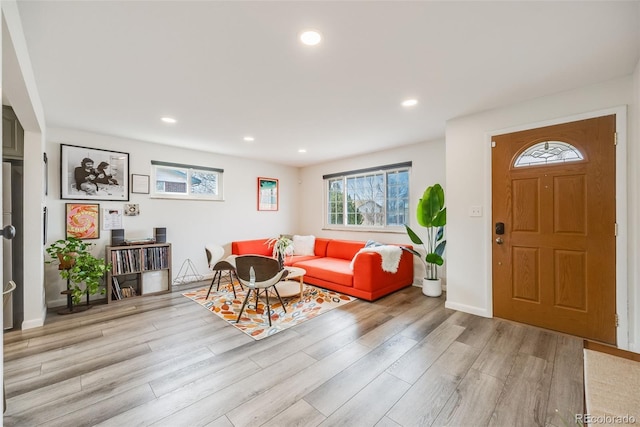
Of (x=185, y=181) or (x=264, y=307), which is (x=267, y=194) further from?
(x=264, y=307)

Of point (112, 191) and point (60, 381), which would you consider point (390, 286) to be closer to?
point (60, 381)

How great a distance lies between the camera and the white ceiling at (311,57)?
1.58 metres

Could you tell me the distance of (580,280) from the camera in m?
2.55

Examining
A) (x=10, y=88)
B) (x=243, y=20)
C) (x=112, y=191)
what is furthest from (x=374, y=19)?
(x=112, y=191)

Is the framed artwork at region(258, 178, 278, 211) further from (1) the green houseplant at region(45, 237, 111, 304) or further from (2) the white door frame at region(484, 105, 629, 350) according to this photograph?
(2) the white door frame at region(484, 105, 629, 350)

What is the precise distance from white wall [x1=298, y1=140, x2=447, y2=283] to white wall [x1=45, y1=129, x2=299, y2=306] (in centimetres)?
34

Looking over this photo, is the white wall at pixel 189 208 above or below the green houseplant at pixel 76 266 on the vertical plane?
above

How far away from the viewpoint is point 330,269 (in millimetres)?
4168

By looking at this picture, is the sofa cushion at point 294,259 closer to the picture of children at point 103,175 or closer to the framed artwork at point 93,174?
the framed artwork at point 93,174

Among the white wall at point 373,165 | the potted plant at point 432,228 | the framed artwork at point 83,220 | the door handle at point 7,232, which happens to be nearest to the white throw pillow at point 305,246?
the white wall at point 373,165

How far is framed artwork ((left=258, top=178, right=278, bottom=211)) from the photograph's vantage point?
18.6 ft

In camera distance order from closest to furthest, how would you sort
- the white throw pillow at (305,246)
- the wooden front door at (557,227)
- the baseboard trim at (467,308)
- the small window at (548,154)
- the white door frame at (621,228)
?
the white door frame at (621,228) → the wooden front door at (557,227) → the small window at (548,154) → the baseboard trim at (467,308) → the white throw pillow at (305,246)

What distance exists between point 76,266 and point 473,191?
4.84 meters

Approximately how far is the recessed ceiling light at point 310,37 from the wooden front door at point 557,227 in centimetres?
234
